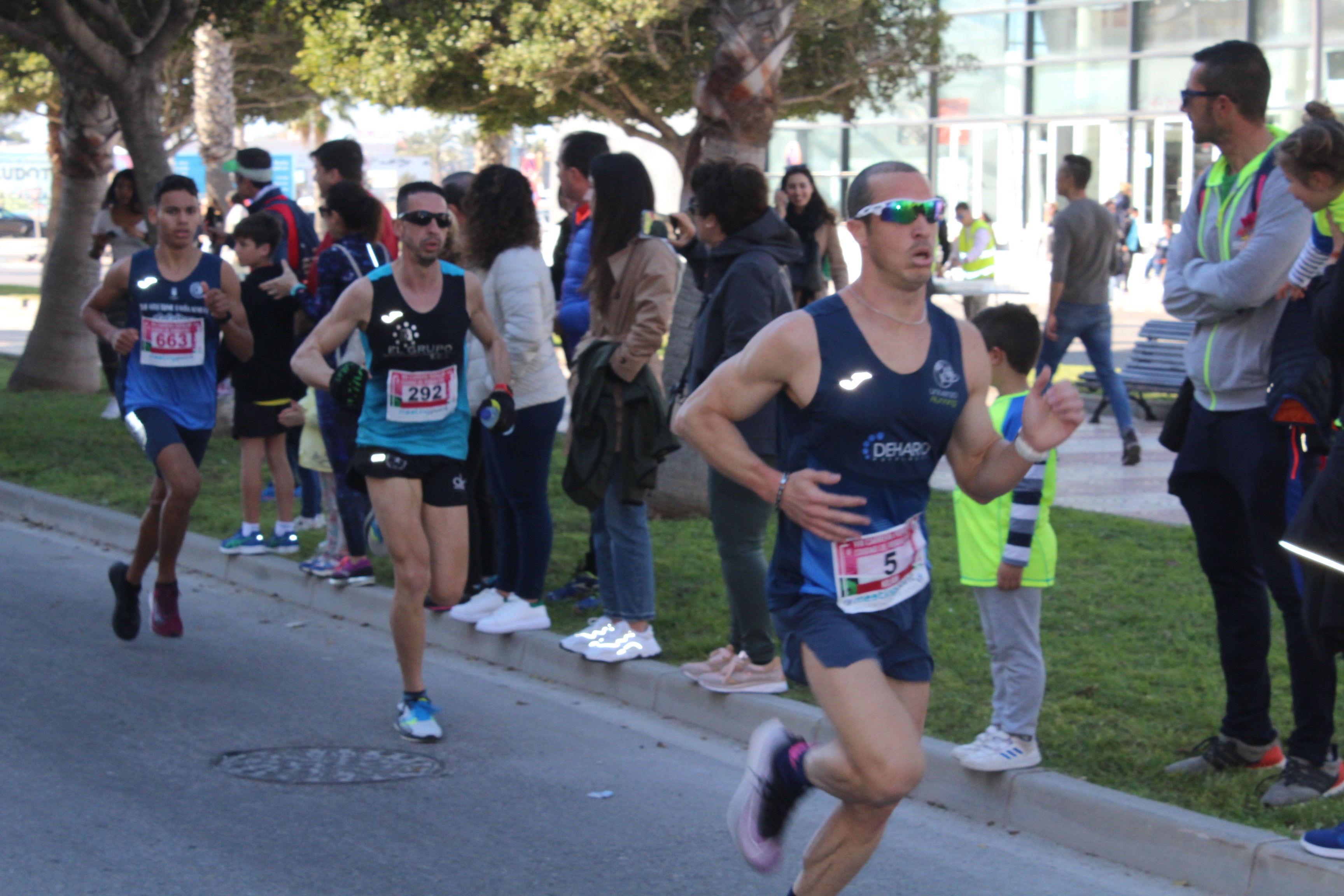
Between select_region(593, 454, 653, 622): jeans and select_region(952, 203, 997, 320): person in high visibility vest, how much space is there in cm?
1340

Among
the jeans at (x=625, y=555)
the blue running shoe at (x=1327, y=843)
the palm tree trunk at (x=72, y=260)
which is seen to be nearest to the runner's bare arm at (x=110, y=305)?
the jeans at (x=625, y=555)

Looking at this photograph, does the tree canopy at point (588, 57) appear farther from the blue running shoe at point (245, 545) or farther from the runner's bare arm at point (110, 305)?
the runner's bare arm at point (110, 305)

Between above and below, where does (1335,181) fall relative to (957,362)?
above

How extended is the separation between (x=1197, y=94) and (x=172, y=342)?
187 inches

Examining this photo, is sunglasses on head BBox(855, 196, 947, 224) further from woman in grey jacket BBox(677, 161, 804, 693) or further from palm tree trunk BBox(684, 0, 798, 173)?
palm tree trunk BBox(684, 0, 798, 173)

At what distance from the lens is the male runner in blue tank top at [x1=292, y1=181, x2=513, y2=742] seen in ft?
19.1

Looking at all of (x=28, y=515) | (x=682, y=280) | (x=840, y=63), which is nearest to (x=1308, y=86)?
(x=840, y=63)

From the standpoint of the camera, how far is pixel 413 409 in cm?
591

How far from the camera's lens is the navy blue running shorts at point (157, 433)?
7012 millimetres

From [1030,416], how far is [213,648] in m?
4.74

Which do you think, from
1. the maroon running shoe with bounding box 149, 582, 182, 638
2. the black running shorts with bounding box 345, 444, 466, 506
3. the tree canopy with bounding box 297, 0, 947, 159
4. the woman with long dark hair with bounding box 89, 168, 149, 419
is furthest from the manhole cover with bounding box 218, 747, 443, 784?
the tree canopy with bounding box 297, 0, 947, 159

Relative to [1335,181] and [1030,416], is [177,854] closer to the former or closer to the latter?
[1030,416]

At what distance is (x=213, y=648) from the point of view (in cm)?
723

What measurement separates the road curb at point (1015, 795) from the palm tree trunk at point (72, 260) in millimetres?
9442
